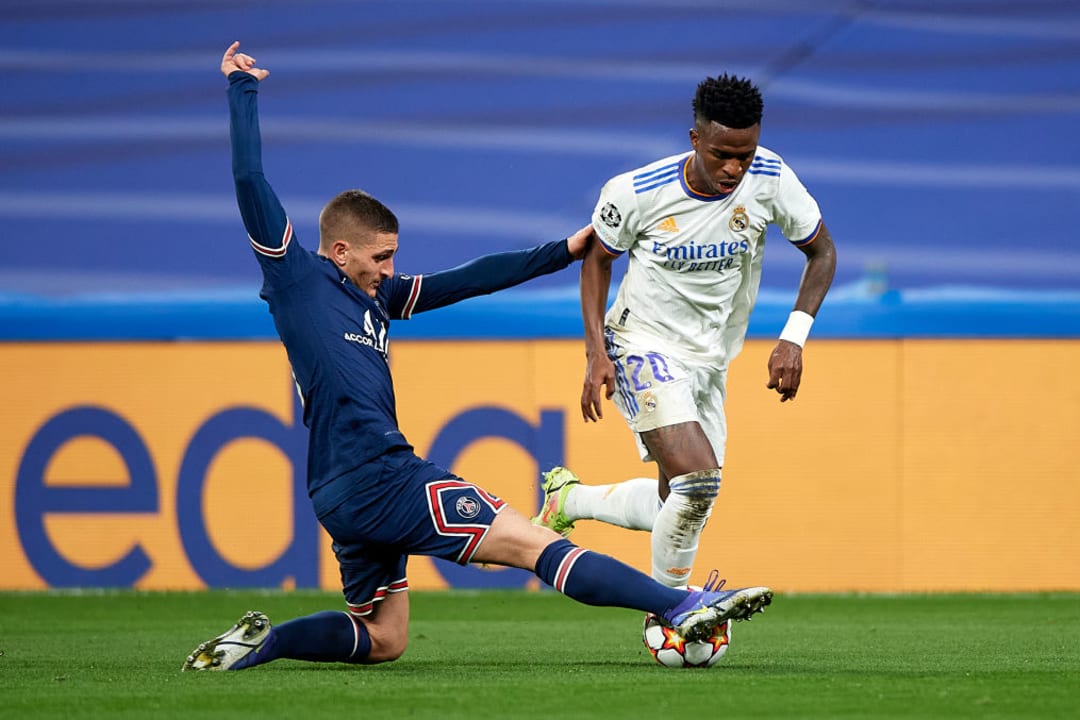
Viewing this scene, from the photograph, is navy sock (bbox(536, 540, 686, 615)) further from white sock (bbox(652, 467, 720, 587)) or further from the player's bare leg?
white sock (bbox(652, 467, 720, 587))

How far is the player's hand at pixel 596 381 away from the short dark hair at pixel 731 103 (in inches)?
34.8

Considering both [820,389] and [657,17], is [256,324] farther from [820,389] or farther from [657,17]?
[657,17]

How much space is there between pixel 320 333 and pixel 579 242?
1.15 meters

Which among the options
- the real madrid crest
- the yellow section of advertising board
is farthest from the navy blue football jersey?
the yellow section of advertising board

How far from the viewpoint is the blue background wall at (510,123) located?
12453 mm

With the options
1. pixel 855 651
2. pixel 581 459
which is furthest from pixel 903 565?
pixel 855 651

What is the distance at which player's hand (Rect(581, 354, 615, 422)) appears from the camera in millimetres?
5238

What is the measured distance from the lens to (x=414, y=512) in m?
4.51

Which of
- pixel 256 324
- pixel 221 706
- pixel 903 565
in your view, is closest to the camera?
pixel 221 706

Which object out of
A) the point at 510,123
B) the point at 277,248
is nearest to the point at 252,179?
the point at 277,248

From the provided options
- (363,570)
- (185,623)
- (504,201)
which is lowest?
(185,623)

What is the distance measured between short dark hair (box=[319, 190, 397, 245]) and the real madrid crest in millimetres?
1268

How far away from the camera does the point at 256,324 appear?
30.7 ft

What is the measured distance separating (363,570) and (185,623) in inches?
101
